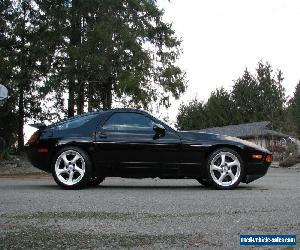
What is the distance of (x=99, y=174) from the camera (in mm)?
9398

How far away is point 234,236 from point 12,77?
32.0 metres

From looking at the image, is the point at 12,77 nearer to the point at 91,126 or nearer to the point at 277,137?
the point at 91,126

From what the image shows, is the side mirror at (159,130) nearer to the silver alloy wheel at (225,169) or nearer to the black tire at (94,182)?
the silver alloy wheel at (225,169)

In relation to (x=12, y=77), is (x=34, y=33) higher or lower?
higher

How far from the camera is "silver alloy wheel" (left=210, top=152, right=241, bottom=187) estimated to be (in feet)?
30.3

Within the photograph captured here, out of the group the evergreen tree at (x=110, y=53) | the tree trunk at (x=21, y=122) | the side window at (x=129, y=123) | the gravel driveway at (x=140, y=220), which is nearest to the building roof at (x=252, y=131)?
the evergreen tree at (x=110, y=53)

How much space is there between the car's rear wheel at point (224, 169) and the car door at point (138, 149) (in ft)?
2.10

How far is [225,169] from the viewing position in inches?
364

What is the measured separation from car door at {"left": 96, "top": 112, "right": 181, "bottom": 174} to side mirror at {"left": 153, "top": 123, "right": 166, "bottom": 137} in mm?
45

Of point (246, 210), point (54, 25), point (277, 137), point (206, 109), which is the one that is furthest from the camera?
point (206, 109)

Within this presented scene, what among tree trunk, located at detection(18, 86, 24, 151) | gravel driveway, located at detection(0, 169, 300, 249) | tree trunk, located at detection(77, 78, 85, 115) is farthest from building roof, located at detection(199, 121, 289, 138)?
gravel driveway, located at detection(0, 169, 300, 249)

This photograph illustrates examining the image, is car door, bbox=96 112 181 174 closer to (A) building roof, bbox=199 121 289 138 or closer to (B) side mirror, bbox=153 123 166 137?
(B) side mirror, bbox=153 123 166 137

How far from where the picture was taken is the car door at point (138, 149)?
9.41m

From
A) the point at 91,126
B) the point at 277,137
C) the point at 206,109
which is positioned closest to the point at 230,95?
the point at 206,109
